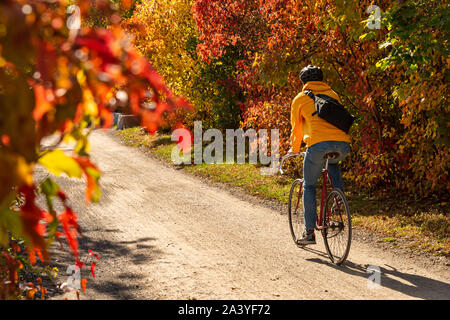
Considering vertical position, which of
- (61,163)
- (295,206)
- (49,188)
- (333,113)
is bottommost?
(295,206)

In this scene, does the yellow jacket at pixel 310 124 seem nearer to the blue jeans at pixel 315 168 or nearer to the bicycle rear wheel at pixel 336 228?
the blue jeans at pixel 315 168

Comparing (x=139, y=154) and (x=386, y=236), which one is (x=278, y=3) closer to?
(x=386, y=236)

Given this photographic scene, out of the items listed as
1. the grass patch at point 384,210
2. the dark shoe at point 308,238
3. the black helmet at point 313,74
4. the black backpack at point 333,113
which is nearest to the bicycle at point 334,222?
the dark shoe at point 308,238

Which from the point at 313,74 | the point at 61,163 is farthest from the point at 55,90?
the point at 313,74

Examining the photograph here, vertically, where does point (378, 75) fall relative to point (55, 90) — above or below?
above

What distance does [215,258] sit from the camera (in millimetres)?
5957

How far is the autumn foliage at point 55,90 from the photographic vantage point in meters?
1.49

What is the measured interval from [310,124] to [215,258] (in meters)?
1.95

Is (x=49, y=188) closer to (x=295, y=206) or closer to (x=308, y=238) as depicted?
(x=308, y=238)

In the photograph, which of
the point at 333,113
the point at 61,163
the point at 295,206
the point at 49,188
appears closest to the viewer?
the point at 61,163

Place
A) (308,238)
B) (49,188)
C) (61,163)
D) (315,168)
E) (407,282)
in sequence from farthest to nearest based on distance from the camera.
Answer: (308,238) → (315,168) → (407,282) → (49,188) → (61,163)

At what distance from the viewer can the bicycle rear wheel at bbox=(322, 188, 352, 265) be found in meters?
5.63

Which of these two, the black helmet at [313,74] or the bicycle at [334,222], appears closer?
the bicycle at [334,222]

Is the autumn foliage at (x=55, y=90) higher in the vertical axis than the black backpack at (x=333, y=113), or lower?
lower
